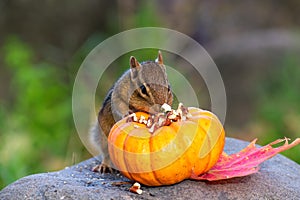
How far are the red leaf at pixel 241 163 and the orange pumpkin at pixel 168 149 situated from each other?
0.22ft

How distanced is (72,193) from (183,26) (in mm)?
7483

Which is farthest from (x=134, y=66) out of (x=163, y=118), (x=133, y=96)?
(x=163, y=118)

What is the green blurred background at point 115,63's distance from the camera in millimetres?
6387

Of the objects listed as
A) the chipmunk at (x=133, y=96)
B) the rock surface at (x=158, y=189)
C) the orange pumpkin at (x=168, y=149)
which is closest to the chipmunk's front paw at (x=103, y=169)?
the chipmunk at (x=133, y=96)

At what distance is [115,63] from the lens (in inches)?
324

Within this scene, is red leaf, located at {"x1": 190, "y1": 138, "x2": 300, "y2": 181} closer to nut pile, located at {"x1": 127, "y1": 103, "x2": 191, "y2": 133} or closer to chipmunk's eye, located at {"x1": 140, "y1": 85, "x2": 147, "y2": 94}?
nut pile, located at {"x1": 127, "y1": 103, "x2": 191, "y2": 133}

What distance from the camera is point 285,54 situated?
8.71m

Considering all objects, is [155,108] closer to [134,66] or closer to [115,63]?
[134,66]

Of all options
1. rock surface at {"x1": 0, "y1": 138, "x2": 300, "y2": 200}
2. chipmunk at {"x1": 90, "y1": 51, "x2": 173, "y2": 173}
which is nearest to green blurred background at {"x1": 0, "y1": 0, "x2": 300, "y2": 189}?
chipmunk at {"x1": 90, "y1": 51, "x2": 173, "y2": 173}

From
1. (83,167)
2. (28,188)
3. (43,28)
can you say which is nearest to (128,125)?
(28,188)

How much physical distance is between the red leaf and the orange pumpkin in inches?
2.7

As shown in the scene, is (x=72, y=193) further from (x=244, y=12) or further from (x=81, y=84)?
(x=244, y=12)

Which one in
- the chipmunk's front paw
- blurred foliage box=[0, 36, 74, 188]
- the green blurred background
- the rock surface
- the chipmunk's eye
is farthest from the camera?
the green blurred background

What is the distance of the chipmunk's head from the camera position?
332 centimetres
